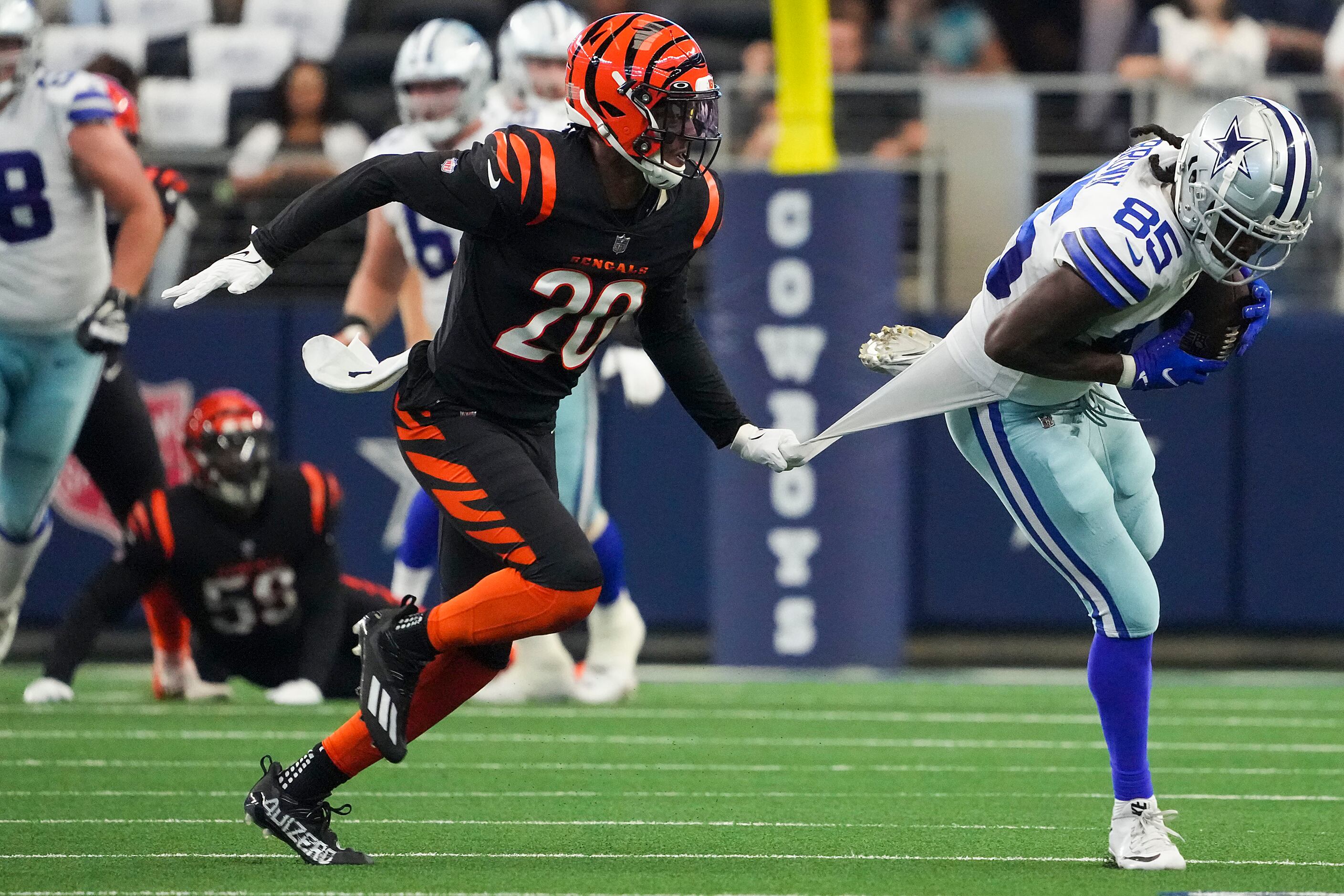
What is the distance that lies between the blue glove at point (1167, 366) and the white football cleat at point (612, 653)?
302cm

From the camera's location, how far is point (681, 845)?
4199mm

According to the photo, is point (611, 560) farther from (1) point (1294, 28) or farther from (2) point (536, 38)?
(1) point (1294, 28)

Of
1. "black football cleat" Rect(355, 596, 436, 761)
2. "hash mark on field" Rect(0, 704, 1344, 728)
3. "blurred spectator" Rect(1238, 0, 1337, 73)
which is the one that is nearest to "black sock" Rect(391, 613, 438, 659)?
"black football cleat" Rect(355, 596, 436, 761)

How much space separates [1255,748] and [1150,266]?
2.49 m

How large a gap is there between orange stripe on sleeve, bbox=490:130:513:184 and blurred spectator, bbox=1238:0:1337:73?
6481mm

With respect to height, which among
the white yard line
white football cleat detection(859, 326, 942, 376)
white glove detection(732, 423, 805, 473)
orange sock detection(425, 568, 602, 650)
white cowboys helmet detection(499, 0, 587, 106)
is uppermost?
white cowboys helmet detection(499, 0, 587, 106)

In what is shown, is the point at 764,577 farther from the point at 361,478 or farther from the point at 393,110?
the point at 393,110

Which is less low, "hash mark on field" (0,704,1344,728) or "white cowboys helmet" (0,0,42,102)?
"white cowboys helmet" (0,0,42,102)

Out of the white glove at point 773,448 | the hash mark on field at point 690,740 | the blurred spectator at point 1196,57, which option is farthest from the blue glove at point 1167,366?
the blurred spectator at point 1196,57

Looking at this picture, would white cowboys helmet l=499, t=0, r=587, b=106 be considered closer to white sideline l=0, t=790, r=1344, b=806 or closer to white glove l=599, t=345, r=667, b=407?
white glove l=599, t=345, r=667, b=407

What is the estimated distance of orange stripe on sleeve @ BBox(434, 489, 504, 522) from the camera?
12.8 feet

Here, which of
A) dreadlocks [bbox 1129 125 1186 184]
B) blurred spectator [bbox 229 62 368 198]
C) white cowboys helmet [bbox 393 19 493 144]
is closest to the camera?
dreadlocks [bbox 1129 125 1186 184]

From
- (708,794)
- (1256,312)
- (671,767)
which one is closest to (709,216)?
(1256,312)

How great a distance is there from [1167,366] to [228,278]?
1789 millimetres
